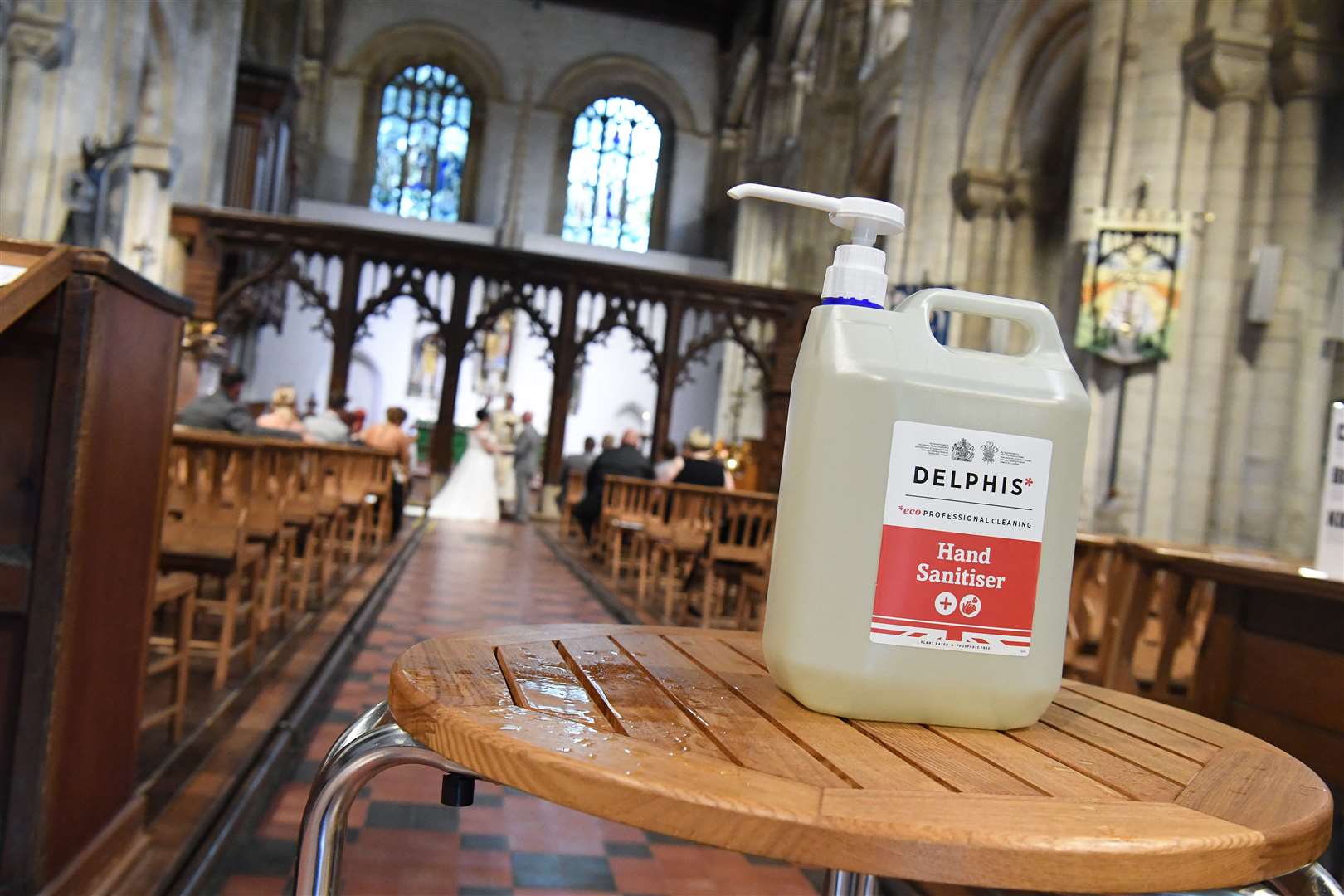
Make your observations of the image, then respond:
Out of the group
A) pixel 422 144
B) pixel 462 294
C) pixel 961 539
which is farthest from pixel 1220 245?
pixel 422 144

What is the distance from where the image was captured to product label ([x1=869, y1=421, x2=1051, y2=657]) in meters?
0.81

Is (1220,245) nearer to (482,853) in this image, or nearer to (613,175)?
(482,853)

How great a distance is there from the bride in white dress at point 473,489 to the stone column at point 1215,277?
8.28 metres

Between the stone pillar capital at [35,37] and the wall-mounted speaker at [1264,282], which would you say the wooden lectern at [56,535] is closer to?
the wall-mounted speaker at [1264,282]

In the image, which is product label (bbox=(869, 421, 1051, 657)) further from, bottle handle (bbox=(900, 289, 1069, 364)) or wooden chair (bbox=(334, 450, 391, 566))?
wooden chair (bbox=(334, 450, 391, 566))

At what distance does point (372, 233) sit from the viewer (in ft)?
52.4

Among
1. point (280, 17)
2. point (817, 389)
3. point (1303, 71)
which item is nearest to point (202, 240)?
point (280, 17)

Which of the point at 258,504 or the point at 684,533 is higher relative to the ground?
the point at 258,504

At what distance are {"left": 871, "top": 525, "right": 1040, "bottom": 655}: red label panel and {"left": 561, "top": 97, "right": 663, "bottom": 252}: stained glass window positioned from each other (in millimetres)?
25624

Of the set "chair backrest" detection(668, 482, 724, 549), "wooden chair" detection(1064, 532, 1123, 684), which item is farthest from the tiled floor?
"chair backrest" detection(668, 482, 724, 549)

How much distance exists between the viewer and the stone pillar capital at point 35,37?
29.5ft

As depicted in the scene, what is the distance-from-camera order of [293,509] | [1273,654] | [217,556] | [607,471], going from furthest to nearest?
[607,471] → [293,509] → [217,556] → [1273,654]

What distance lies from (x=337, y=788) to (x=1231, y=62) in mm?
8240

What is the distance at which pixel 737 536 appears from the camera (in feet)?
23.5
